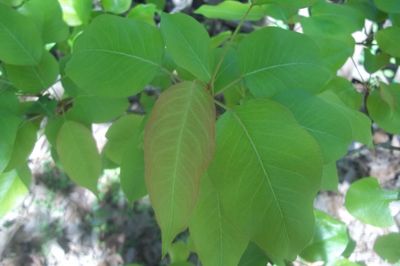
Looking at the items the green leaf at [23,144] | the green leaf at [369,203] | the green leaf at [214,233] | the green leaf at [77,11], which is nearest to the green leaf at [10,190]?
the green leaf at [23,144]

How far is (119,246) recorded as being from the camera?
2.23m

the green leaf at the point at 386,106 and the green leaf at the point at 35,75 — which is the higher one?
the green leaf at the point at 35,75

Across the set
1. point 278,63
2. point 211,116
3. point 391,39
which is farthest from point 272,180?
point 391,39

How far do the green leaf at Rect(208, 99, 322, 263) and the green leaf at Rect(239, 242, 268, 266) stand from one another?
33 centimetres

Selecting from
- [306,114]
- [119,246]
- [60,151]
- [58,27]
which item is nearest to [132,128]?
[60,151]

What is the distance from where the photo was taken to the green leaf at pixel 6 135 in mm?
717

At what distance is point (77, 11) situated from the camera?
1.04 meters

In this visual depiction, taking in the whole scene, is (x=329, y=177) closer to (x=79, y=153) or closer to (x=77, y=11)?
(x=79, y=153)

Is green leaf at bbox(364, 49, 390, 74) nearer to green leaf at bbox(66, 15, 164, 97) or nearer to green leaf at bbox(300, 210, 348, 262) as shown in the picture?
green leaf at bbox(300, 210, 348, 262)

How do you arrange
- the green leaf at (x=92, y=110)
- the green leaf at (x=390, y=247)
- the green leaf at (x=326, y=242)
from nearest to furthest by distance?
1. the green leaf at (x=92, y=110)
2. the green leaf at (x=326, y=242)
3. the green leaf at (x=390, y=247)

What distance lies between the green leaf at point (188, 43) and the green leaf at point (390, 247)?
2.59ft

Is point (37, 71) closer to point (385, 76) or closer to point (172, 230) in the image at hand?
point (172, 230)

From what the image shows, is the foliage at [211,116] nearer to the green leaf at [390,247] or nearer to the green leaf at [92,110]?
the green leaf at [92,110]

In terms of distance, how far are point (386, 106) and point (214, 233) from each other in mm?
613
